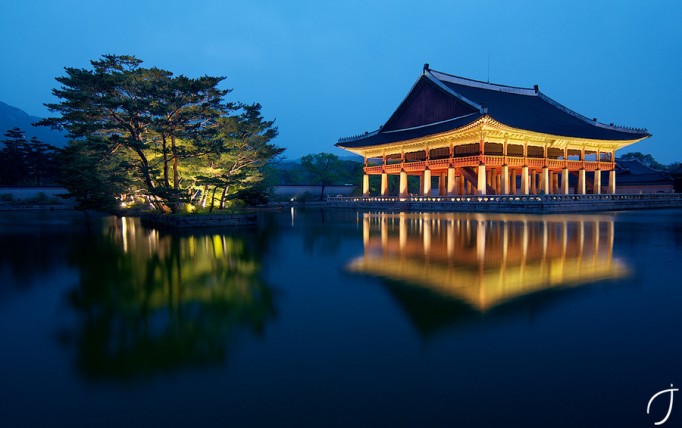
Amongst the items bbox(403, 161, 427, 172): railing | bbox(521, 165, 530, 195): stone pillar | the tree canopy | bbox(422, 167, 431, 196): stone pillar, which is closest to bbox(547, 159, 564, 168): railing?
bbox(521, 165, 530, 195): stone pillar

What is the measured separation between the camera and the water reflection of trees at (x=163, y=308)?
15.4 feet

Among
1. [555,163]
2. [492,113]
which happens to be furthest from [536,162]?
[492,113]

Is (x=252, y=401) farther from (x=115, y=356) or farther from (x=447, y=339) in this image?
(x=447, y=339)

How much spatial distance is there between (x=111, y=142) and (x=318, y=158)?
130 ft

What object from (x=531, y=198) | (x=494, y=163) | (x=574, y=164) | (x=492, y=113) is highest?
(x=492, y=113)

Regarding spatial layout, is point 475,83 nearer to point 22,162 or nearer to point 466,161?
point 466,161

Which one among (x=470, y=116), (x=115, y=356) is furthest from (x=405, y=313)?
(x=470, y=116)

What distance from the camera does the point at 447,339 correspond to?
502cm

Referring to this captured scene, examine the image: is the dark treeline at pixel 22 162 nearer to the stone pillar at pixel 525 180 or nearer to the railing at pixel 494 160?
the railing at pixel 494 160

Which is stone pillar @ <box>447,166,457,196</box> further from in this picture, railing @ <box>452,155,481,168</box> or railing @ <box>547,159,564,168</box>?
railing @ <box>547,159,564,168</box>

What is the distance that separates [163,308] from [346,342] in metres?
3.32

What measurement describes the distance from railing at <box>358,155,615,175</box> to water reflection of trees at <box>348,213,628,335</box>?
59.5 feet

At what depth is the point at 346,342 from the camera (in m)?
5.00

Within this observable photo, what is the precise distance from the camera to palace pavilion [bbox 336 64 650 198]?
33.4 m
